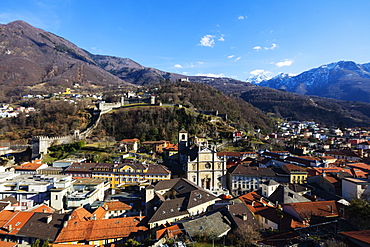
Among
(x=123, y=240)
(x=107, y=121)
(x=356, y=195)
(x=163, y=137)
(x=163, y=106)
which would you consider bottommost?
(x=123, y=240)

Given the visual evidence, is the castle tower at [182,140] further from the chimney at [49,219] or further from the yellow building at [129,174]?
the chimney at [49,219]

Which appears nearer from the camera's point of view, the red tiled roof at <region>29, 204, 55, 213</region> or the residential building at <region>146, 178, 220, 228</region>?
the residential building at <region>146, 178, 220, 228</region>

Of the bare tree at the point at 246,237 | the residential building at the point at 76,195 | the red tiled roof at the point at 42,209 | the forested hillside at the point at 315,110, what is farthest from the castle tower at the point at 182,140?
the forested hillside at the point at 315,110

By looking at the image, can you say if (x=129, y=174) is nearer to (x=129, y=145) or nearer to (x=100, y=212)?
(x=100, y=212)

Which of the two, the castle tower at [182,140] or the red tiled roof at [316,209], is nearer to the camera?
the red tiled roof at [316,209]

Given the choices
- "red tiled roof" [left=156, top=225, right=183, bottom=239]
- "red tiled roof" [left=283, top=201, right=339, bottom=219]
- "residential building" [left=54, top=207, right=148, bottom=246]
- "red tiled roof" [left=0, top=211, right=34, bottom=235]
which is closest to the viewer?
"red tiled roof" [left=156, top=225, right=183, bottom=239]

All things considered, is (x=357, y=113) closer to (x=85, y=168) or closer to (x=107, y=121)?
(x=107, y=121)

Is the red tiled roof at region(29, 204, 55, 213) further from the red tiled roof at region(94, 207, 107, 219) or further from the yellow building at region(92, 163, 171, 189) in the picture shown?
the yellow building at region(92, 163, 171, 189)

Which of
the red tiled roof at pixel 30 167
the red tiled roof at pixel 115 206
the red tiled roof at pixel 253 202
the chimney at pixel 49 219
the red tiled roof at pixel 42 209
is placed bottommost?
the red tiled roof at pixel 42 209

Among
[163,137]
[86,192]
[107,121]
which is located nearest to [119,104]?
[107,121]

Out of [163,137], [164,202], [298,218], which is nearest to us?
[298,218]

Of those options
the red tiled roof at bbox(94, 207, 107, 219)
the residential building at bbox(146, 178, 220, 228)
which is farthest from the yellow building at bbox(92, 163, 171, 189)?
the red tiled roof at bbox(94, 207, 107, 219)
